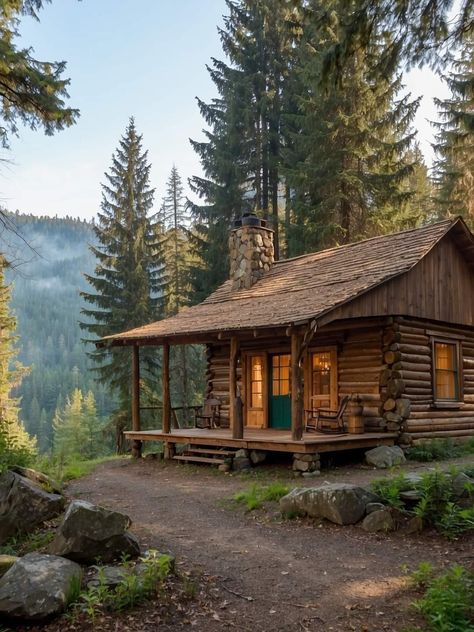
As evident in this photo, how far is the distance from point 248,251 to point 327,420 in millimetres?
6356

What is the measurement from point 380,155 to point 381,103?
191 centimetres

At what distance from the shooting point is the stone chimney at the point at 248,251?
17219 millimetres

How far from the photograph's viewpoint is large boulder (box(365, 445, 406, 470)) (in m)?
11.5

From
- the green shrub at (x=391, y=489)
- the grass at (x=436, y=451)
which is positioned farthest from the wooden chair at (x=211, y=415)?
the green shrub at (x=391, y=489)

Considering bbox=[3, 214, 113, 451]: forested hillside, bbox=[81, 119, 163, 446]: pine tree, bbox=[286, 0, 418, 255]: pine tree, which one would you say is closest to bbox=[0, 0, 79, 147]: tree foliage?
bbox=[286, 0, 418, 255]: pine tree

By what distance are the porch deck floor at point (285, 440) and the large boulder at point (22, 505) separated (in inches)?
199

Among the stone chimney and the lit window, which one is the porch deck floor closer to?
the lit window

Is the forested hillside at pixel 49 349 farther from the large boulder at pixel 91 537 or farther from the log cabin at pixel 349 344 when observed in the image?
the large boulder at pixel 91 537

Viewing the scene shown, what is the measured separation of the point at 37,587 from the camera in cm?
452

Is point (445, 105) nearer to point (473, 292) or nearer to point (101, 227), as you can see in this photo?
point (473, 292)

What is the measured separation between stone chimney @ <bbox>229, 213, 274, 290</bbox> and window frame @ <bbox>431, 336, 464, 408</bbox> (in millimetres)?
5760

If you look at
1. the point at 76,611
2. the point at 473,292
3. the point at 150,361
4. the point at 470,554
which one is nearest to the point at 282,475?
the point at 470,554

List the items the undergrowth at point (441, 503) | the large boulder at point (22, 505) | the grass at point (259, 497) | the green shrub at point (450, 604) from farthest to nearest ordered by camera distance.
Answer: the grass at point (259, 497) < the large boulder at point (22, 505) < the undergrowth at point (441, 503) < the green shrub at point (450, 604)

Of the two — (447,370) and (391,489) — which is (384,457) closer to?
(447,370)
